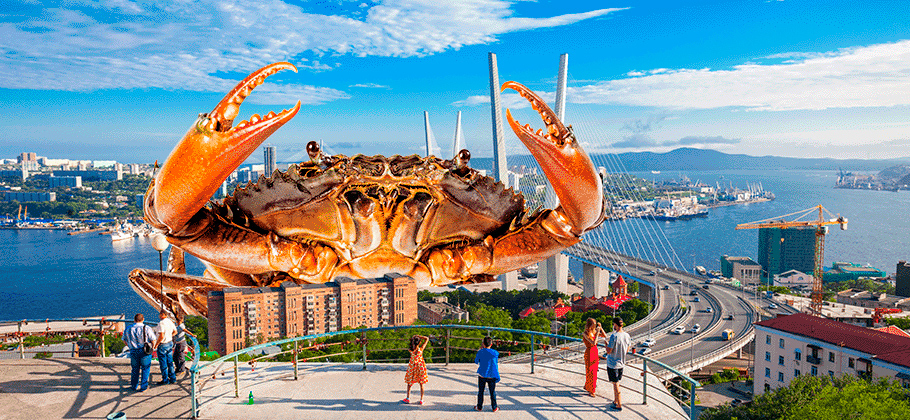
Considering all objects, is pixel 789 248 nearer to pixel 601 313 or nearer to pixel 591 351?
pixel 601 313

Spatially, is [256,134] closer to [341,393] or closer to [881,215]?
[341,393]

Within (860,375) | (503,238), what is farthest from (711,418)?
(503,238)

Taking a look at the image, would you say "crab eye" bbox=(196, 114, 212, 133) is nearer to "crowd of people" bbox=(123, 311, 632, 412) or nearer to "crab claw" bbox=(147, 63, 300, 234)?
"crab claw" bbox=(147, 63, 300, 234)

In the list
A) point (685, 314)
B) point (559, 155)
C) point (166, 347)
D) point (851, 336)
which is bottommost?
point (685, 314)

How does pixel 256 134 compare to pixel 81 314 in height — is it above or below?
above

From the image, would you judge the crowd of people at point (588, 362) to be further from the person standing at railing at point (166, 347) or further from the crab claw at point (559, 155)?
the person standing at railing at point (166, 347)

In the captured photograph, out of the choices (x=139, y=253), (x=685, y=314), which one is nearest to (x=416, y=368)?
(x=685, y=314)
